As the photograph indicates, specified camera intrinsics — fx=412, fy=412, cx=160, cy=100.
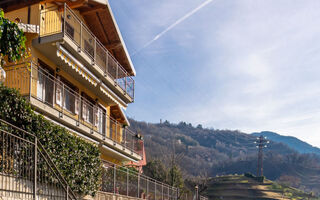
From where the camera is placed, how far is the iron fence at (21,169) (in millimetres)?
10508

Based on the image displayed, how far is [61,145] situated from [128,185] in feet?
24.0

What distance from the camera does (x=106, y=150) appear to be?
23.0 metres

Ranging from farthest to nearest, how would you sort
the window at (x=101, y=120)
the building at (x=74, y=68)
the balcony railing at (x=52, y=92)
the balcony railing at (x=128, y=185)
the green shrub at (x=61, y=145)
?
the window at (x=101, y=120) < the balcony railing at (x=128, y=185) < the building at (x=74, y=68) < the balcony railing at (x=52, y=92) < the green shrub at (x=61, y=145)

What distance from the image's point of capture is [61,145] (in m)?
14.8

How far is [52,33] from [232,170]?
562ft

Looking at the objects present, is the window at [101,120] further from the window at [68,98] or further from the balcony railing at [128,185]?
the balcony railing at [128,185]

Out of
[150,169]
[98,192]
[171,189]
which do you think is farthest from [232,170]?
[98,192]

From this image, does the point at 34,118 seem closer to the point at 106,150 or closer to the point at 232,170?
the point at 106,150

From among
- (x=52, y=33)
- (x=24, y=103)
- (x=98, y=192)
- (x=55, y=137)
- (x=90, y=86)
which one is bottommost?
(x=98, y=192)

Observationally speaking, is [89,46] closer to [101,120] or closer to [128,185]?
[101,120]

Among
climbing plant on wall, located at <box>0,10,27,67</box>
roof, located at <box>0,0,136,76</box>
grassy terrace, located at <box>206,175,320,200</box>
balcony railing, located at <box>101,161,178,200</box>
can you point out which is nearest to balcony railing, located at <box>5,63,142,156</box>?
balcony railing, located at <box>101,161,178,200</box>

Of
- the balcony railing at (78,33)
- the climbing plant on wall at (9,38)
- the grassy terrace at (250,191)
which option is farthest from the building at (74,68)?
the grassy terrace at (250,191)

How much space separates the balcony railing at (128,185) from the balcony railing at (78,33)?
5.20 metres

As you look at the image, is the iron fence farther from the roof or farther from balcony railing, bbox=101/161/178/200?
the roof
